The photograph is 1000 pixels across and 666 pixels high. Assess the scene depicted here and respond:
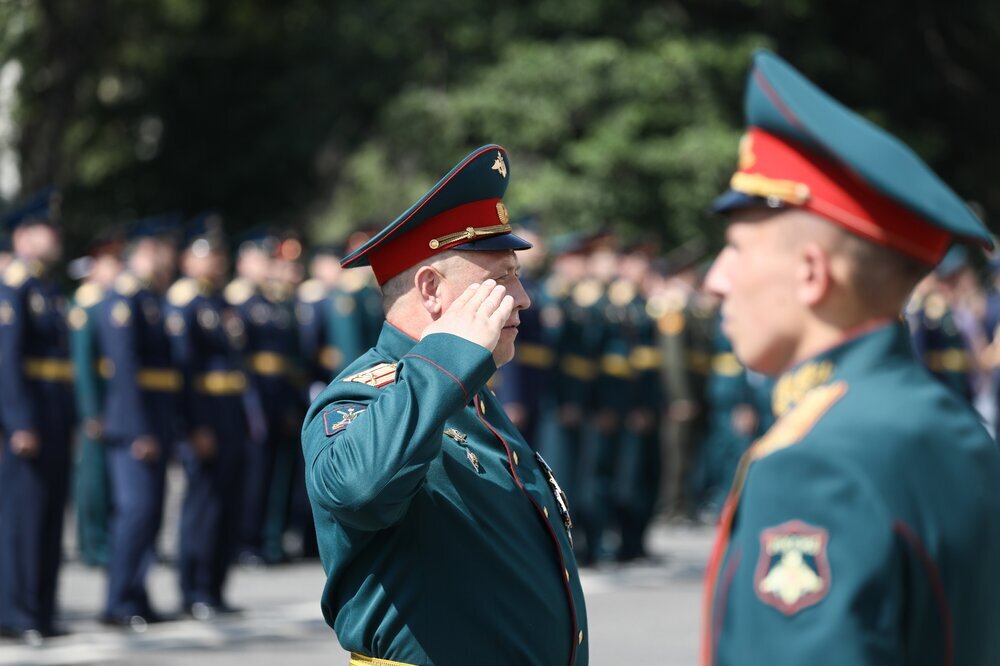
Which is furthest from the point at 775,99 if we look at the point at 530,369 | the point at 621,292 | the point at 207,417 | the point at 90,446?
the point at 621,292

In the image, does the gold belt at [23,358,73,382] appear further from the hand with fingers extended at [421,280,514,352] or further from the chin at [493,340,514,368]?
the hand with fingers extended at [421,280,514,352]

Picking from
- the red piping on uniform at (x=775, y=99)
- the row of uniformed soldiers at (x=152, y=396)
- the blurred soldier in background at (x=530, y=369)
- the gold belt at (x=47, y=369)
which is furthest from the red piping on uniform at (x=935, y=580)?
the blurred soldier in background at (x=530, y=369)

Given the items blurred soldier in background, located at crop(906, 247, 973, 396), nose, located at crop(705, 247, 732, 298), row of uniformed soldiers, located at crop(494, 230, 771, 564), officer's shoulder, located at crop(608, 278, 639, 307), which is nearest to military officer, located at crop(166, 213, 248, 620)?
row of uniformed soldiers, located at crop(494, 230, 771, 564)

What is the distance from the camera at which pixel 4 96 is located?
1903 centimetres

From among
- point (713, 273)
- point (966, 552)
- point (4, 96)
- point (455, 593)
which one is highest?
point (4, 96)

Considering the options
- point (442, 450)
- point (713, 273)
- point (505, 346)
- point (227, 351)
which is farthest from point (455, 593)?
point (227, 351)

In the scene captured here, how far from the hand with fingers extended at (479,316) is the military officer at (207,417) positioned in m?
7.04

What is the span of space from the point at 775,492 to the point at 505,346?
4.58ft

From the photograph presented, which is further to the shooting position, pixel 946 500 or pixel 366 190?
pixel 366 190

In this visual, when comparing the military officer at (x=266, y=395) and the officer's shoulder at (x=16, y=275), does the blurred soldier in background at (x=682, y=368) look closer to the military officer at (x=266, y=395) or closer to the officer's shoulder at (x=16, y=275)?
the military officer at (x=266, y=395)

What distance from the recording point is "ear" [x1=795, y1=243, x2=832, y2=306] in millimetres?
2236

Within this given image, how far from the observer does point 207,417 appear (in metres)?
10.6

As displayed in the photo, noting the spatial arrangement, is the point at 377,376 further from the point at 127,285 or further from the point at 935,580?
the point at 127,285

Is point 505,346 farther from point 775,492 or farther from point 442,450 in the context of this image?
point 775,492
